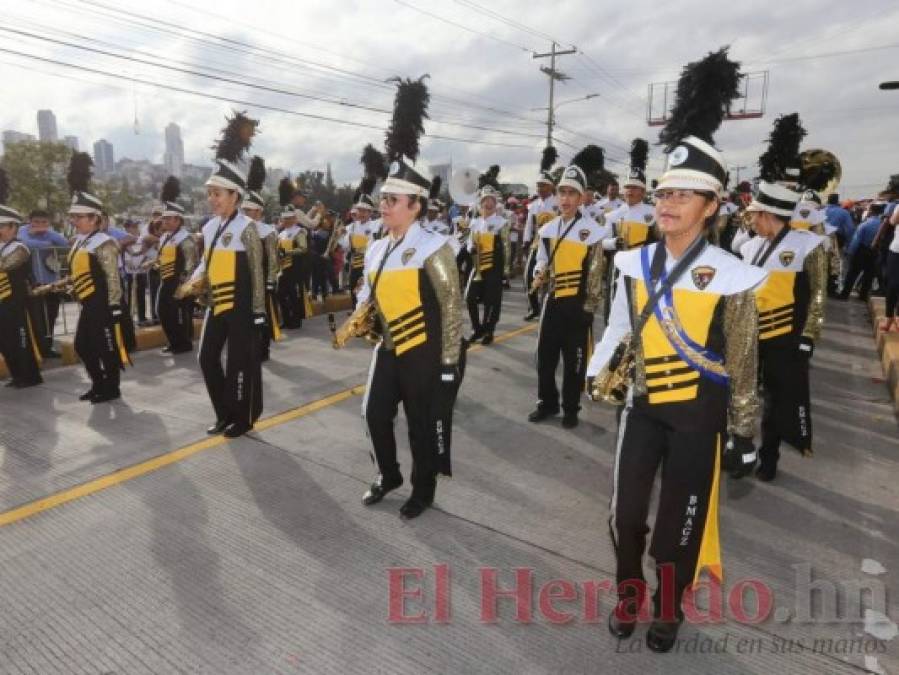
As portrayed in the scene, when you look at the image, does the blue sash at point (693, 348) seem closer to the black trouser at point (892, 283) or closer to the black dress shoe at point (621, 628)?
the black dress shoe at point (621, 628)

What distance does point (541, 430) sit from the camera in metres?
5.69

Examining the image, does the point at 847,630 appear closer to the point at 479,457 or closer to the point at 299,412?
the point at 479,457

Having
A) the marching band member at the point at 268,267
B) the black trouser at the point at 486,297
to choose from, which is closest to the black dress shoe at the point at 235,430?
the marching band member at the point at 268,267

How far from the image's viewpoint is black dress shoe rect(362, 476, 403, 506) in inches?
165

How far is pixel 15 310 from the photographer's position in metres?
6.81

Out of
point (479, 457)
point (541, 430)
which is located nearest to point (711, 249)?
point (479, 457)

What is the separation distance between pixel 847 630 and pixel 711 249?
1.98 meters

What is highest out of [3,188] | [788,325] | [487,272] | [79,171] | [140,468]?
[79,171]

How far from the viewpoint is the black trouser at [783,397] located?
4637 mm

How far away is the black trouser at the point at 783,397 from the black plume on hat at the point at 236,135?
707 centimetres

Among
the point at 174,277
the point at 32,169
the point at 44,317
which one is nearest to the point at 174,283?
the point at 174,277

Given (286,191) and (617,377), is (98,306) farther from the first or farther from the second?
(286,191)

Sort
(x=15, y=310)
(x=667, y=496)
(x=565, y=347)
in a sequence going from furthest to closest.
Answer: (x=15, y=310) < (x=565, y=347) < (x=667, y=496)

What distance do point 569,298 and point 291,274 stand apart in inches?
255
